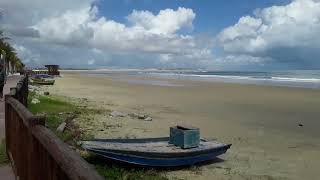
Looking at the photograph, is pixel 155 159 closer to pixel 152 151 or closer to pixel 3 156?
pixel 152 151

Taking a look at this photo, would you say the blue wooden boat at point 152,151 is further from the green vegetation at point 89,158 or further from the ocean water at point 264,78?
the ocean water at point 264,78

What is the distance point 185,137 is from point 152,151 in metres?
1.06

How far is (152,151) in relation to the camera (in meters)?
10.1

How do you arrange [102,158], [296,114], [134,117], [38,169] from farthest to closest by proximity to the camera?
[296,114] → [134,117] → [102,158] → [38,169]

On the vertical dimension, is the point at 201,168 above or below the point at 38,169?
below

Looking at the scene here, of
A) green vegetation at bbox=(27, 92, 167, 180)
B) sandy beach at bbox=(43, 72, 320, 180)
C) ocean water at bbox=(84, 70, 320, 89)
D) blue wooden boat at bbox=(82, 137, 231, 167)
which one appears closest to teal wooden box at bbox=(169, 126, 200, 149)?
blue wooden boat at bbox=(82, 137, 231, 167)

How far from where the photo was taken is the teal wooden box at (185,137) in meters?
10.7

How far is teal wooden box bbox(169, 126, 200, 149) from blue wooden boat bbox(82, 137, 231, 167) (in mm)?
130

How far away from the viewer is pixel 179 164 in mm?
10477

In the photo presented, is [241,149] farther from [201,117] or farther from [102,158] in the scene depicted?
[201,117]

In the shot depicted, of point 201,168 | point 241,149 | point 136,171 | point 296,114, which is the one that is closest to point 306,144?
point 241,149

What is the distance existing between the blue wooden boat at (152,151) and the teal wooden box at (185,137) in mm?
130

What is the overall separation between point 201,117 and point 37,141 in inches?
693

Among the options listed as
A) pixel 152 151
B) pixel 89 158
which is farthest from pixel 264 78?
pixel 89 158
